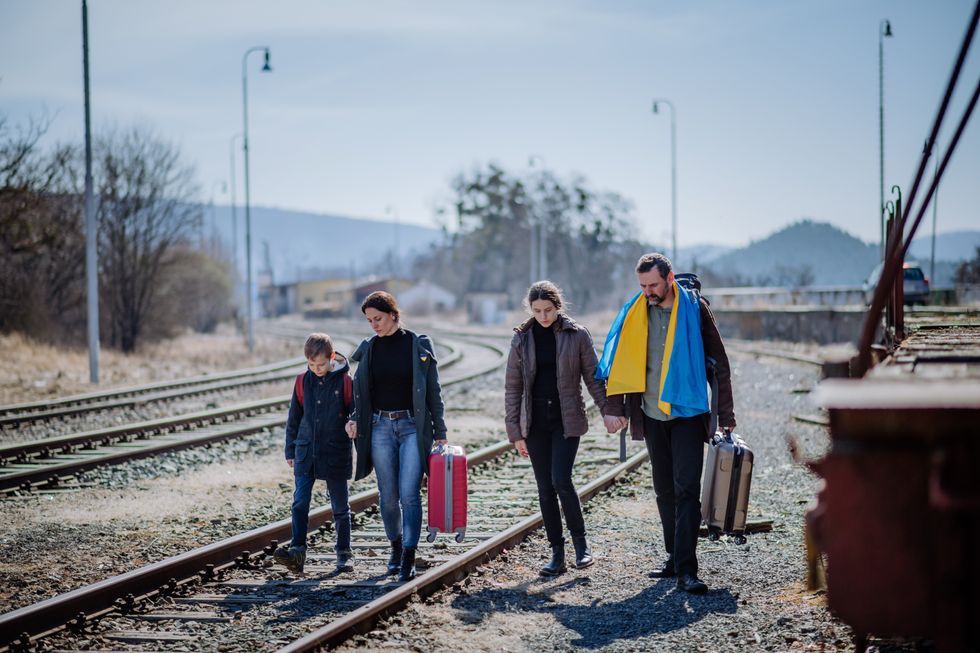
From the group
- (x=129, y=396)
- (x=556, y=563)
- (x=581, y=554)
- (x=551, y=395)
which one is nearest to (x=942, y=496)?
(x=551, y=395)

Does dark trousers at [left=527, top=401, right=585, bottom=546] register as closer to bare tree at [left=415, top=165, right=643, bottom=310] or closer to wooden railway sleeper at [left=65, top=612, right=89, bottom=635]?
wooden railway sleeper at [left=65, top=612, right=89, bottom=635]

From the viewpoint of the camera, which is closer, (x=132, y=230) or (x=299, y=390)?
(x=299, y=390)

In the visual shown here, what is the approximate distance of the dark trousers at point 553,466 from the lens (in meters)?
6.82

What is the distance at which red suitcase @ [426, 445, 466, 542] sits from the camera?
22.2ft

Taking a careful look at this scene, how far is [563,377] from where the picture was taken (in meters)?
6.73

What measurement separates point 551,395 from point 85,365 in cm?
2172

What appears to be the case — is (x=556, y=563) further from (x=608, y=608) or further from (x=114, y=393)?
(x=114, y=393)

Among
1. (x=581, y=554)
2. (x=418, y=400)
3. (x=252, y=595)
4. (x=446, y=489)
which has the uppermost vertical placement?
(x=418, y=400)

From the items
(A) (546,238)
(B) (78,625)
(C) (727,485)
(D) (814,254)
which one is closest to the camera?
(B) (78,625)

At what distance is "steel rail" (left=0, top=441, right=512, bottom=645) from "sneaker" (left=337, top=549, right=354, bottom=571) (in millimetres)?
714

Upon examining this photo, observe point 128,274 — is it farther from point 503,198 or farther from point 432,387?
point 503,198

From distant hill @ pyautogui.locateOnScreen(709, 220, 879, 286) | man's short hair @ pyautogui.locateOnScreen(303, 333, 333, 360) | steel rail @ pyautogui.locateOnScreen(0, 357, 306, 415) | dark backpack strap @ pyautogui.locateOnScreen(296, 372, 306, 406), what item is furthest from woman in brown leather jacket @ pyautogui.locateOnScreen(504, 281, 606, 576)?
distant hill @ pyautogui.locateOnScreen(709, 220, 879, 286)

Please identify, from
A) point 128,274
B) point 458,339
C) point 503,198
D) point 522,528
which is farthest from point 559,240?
point 522,528

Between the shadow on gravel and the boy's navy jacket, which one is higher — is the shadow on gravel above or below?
below
